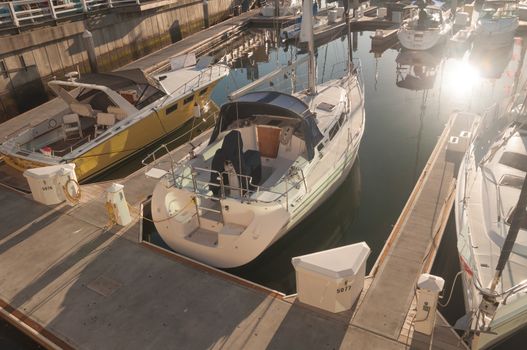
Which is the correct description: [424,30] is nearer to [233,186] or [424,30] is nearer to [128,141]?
[128,141]

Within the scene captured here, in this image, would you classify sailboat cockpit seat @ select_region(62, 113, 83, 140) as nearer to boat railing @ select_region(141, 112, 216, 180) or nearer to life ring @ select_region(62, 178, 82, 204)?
boat railing @ select_region(141, 112, 216, 180)

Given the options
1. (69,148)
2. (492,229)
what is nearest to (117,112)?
(69,148)

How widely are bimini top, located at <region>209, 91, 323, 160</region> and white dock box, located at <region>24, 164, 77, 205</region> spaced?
4.26 metres

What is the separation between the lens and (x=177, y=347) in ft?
25.3

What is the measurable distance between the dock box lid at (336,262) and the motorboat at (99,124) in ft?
32.2

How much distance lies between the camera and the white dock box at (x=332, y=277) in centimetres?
774

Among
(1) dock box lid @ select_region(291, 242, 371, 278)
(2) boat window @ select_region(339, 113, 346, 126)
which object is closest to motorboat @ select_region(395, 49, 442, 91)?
(2) boat window @ select_region(339, 113, 346, 126)

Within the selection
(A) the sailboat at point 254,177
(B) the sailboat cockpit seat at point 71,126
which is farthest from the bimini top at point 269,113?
(B) the sailboat cockpit seat at point 71,126

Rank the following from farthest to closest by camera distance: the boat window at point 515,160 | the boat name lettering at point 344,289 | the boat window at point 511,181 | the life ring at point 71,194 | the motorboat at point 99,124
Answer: the motorboat at point 99,124 → the life ring at point 71,194 → the boat window at point 515,160 → the boat window at point 511,181 → the boat name lettering at point 344,289

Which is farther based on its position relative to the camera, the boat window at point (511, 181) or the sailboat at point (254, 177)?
the boat window at point (511, 181)

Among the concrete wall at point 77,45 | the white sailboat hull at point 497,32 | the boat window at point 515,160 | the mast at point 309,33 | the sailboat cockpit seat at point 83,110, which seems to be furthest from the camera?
the white sailboat hull at point 497,32

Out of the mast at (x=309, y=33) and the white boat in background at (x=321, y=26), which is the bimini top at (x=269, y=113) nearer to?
the mast at (x=309, y=33)

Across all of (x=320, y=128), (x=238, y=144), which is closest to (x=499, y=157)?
(x=320, y=128)

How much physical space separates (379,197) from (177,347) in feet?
27.5
